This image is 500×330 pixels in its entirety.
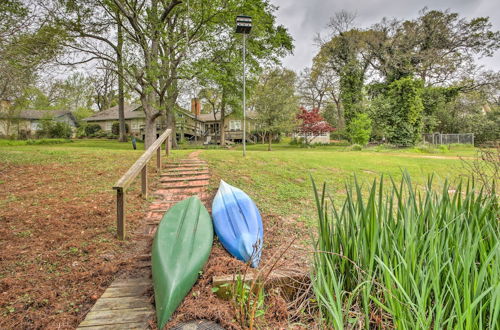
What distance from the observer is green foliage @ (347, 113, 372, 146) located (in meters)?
18.2

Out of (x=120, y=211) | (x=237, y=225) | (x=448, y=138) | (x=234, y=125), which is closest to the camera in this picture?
(x=237, y=225)

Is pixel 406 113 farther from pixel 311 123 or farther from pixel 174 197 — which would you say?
pixel 174 197

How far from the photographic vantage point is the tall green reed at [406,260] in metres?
1.20

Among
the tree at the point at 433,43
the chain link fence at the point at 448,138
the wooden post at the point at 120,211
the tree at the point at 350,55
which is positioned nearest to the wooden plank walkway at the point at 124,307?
the wooden post at the point at 120,211

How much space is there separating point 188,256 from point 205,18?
11.8 metres

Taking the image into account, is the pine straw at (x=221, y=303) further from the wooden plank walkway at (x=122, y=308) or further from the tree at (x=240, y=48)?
the tree at (x=240, y=48)

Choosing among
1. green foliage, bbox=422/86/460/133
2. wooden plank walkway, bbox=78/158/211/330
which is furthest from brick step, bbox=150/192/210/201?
green foliage, bbox=422/86/460/133

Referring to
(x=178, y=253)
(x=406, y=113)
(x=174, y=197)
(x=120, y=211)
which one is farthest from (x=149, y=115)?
(x=406, y=113)

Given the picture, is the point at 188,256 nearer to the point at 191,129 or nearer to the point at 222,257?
the point at 222,257

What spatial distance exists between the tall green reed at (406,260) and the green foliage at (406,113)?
1925 cm

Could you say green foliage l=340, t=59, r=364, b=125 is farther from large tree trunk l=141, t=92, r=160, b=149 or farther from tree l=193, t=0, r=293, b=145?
large tree trunk l=141, t=92, r=160, b=149

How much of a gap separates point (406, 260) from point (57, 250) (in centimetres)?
334

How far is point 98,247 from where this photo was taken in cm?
280

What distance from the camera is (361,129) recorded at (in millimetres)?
18203
